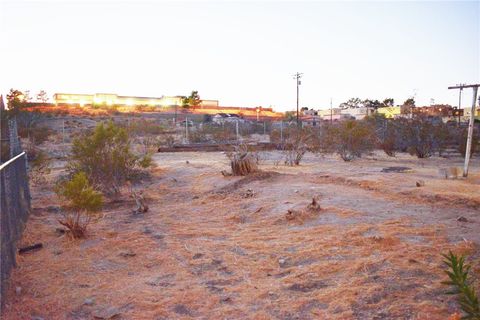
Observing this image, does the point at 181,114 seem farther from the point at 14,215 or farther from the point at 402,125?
the point at 14,215

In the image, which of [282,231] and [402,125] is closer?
[282,231]

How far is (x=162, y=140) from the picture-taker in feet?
106

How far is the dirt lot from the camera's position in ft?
14.7

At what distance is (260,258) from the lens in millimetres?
5977

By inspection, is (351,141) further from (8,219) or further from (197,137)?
(8,219)

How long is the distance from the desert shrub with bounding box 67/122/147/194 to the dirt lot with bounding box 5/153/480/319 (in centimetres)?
122

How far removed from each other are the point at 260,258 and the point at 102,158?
7.08 m

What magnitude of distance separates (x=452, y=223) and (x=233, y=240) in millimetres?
3749

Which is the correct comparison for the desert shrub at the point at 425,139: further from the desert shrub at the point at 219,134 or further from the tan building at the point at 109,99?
the tan building at the point at 109,99

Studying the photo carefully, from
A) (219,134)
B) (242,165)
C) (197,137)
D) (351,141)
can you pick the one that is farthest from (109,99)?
(242,165)

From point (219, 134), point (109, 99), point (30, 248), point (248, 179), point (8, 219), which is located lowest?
point (30, 248)

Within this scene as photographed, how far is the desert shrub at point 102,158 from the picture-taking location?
37.5ft

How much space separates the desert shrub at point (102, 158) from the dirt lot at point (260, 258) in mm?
1217

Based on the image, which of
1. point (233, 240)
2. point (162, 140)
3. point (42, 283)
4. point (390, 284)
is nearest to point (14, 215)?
point (42, 283)
